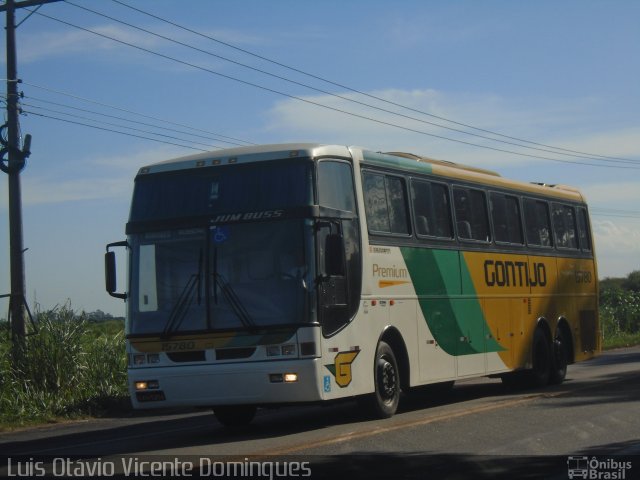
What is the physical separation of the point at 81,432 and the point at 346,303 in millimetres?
4988

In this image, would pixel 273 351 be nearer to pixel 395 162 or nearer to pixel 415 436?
pixel 415 436

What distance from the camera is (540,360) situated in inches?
823

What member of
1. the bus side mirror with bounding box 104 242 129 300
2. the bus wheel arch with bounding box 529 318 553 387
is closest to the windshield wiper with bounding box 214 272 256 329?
the bus side mirror with bounding box 104 242 129 300

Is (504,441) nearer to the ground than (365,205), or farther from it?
nearer to the ground

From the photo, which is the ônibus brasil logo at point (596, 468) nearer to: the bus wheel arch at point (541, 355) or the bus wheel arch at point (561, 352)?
the bus wheel arch at point (541, 355)

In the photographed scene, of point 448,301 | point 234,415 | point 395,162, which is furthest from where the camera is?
point 448,301

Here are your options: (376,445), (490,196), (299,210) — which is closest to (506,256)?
(490,196)

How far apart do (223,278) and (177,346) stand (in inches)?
40.5

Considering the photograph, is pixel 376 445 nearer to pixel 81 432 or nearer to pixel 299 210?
pixel 299 210

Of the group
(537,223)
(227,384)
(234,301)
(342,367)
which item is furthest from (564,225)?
(227,384)

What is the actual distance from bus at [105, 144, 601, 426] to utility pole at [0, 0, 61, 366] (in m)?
5.93

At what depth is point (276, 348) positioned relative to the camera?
43.7 ft

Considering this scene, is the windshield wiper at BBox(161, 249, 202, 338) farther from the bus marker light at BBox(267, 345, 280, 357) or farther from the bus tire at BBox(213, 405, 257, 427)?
the bus tire at BBox(213, 405, 257, 427)

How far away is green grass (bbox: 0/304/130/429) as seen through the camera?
1891cm
